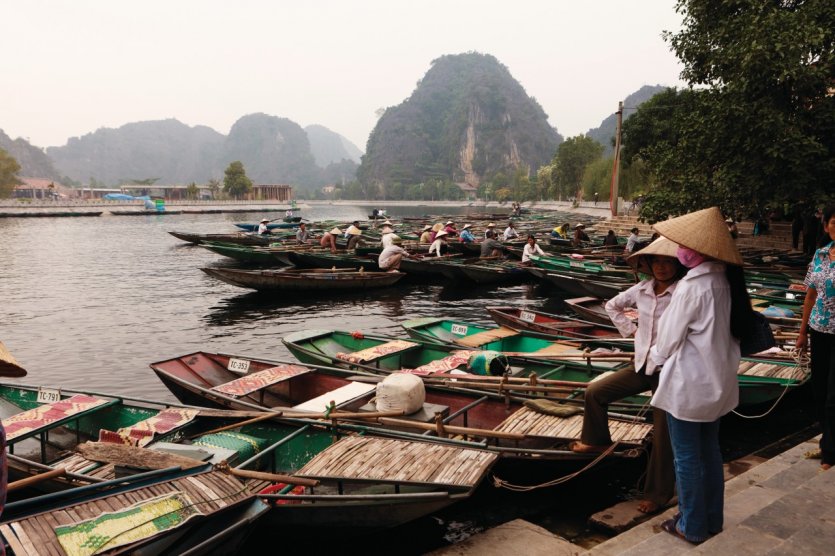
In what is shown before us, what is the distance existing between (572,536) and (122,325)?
1434cm

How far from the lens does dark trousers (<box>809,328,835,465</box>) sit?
4665 millimetres

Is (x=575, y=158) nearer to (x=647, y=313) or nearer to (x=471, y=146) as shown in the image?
(x=647, y=313)

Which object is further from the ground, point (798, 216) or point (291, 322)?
point (798, 216)

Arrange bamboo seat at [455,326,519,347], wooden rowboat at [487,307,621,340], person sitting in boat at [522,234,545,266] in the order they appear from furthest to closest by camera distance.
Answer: person sitting in boat at [522,234,545,266] → wooden rowboat at [487,307,621,340] → bamboo seat at [455,326,519,347]

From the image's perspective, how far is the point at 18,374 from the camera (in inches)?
105

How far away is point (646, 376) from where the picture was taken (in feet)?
14.2

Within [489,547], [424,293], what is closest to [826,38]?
[424,293]

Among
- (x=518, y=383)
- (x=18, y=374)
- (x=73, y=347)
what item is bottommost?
(x=73, y=347)

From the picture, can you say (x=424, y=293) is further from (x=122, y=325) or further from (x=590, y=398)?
(x=590, y=398)

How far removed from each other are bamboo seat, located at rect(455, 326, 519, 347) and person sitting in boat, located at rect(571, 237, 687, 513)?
4508mm

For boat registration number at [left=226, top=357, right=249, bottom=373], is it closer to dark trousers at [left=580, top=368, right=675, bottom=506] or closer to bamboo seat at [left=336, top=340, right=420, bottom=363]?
bamboo seat at [left=336, top=340, right=420, bottom=363]

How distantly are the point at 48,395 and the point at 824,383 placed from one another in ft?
28.5

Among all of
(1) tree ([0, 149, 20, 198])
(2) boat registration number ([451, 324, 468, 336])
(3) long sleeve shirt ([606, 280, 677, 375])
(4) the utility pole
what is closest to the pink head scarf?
(3) long sleeve shirt ([606, 280, 677, 375])

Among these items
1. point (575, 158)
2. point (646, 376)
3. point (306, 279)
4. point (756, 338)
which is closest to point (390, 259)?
point (306, 279)
